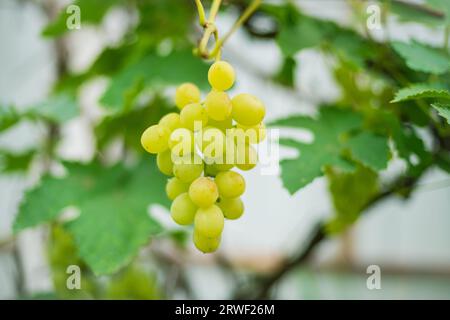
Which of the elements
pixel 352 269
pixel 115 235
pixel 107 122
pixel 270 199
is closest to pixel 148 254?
pixel 107 122

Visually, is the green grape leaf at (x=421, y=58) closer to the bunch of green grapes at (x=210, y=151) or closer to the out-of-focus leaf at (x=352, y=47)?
the out-of-focus leaf at (x=352, y=47)

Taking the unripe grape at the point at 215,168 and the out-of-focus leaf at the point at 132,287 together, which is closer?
the unripe grape at the point at 215,168

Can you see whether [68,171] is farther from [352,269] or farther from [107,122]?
[352,269]

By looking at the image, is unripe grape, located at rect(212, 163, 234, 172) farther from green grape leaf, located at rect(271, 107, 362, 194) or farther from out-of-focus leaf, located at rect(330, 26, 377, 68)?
out-of-focus leaf, located at rect(330, 26, 377, 68)

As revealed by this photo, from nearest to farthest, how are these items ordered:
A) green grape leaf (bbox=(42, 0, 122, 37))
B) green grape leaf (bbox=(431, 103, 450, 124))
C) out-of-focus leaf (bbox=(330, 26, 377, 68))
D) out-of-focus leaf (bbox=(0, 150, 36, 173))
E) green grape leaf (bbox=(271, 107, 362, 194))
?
green grape leaf (bbox=(431, 103, 450, 124)) < green grape leaf (bbox=(271, 107, 362, 194)) < out-of-focus leaf (bbox=(330, 26, 377, 68)) < green grape leaf (bbox=(42, 0, 122, 37)) < out-of-focus leaf (bbox=(0, 150, 36, 173))

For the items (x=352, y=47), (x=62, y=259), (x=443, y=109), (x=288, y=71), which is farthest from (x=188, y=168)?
(x=62, y=259)

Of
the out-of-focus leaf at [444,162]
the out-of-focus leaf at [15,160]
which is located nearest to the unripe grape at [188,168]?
the out-of-focus leaf at [444,162]

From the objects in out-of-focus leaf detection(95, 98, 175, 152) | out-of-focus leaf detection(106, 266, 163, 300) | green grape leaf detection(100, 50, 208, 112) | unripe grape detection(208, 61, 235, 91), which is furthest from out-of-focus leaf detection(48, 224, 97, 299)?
unripe grape detection(208, 61, 235, 91)
